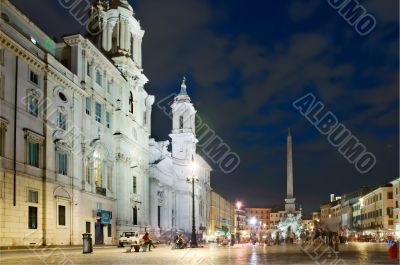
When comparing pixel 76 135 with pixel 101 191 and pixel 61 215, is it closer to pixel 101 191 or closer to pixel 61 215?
pixel 61 215

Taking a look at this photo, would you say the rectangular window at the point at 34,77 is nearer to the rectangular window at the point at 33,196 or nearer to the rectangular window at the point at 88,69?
the rectangular window at the point at 33,196

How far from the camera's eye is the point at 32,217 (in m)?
34.0

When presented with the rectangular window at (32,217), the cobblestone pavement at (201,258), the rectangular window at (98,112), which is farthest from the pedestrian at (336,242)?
the rectangular window at (98,112)

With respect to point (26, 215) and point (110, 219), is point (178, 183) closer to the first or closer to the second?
point (110, 219)

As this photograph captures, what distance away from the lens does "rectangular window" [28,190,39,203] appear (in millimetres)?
33938

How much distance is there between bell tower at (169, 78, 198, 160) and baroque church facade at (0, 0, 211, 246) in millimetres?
18937

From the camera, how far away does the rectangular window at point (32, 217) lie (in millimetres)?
33500

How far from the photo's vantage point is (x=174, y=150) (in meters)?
91.1

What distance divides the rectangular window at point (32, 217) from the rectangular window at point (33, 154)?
2775mm

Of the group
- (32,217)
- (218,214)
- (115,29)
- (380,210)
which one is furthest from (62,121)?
(218,214)

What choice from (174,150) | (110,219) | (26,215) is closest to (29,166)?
(26,215)

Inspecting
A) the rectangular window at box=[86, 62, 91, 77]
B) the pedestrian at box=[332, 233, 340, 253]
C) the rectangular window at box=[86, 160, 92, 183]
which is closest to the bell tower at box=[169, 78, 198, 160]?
the rectangular window at box=[86, 62, 91, 77]

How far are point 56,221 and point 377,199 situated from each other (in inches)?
3499

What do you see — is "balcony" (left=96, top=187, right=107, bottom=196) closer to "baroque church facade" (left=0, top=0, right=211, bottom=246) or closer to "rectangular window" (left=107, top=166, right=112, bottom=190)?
"baroque church facade" (left=0, top=0, right=211, bottom=246)
